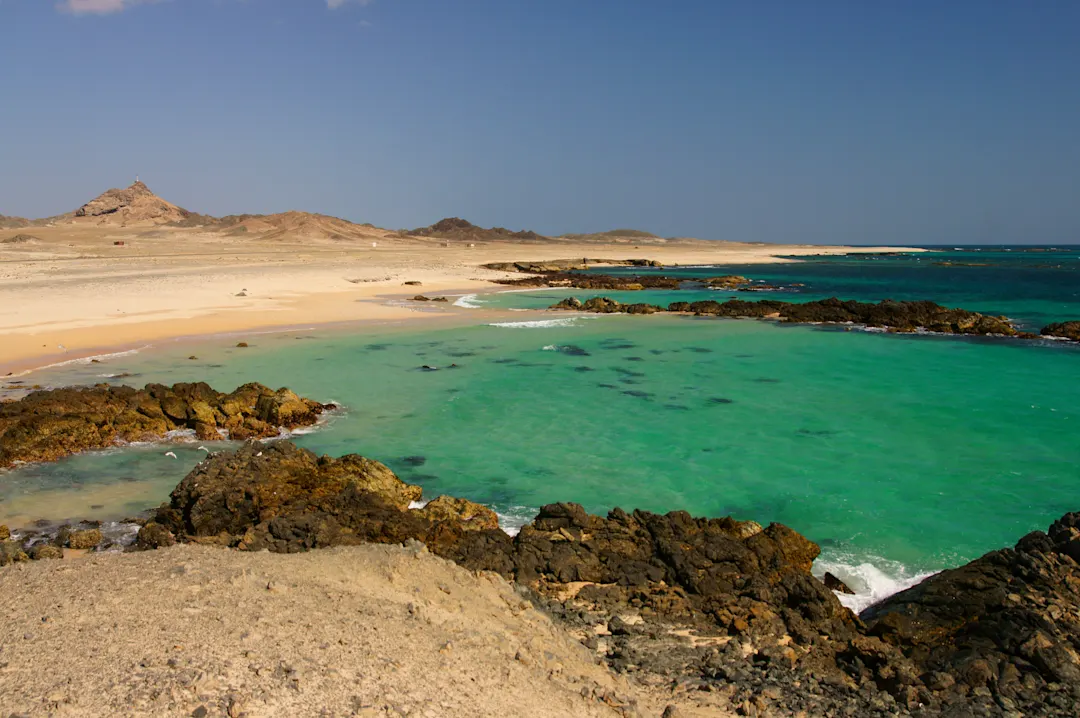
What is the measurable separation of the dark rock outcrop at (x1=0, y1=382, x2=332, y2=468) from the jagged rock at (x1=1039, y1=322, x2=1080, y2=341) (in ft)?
80.4

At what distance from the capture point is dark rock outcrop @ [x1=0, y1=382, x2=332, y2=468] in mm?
10656

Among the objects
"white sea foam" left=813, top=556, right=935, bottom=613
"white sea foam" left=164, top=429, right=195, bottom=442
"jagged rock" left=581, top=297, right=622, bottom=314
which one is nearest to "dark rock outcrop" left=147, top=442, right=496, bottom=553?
"white sea foam" left=164, top=429, right=195, bottom=442

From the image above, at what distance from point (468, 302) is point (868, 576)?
26.8m

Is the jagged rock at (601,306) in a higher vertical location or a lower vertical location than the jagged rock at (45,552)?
higher

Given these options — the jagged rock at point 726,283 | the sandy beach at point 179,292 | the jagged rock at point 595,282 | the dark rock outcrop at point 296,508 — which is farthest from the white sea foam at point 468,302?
the dark rock outcrop at point 296,508

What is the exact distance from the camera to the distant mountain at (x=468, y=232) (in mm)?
128875

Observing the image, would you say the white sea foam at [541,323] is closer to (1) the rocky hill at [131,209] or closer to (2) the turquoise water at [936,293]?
(2) the turquoise water at [936,293]

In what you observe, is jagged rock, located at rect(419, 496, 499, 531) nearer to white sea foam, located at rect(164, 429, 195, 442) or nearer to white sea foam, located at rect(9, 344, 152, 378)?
white sea foam, located at rect(164, 429, 195, 442)

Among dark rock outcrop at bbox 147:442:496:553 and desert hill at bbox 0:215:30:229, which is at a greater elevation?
desert hill at bbox 0:215:30:229

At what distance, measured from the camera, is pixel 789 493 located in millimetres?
10133

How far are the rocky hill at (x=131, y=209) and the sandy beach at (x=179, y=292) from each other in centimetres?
4038

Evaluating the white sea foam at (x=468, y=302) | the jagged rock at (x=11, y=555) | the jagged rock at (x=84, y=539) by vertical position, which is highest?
the white sea foam at (x=468, y=302)

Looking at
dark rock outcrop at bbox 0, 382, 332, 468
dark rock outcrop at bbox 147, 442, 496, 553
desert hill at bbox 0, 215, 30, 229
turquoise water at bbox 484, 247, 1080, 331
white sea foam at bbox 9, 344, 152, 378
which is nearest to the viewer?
dark rock outcrop at bbox 147, 442, 496, 553

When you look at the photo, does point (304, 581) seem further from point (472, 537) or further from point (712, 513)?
point (712, 513)
